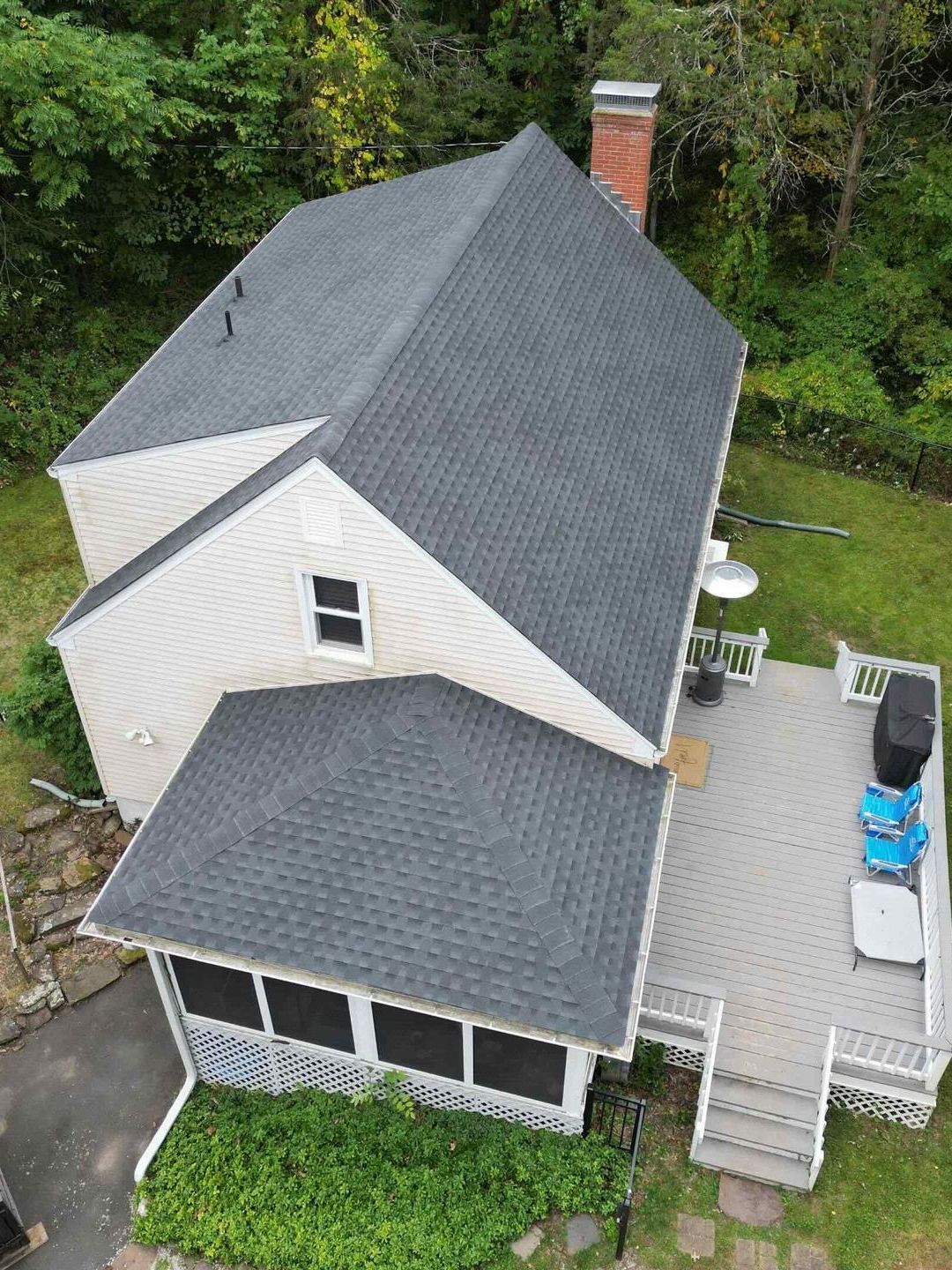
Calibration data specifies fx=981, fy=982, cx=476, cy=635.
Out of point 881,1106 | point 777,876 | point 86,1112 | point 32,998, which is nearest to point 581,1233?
point 881,1106

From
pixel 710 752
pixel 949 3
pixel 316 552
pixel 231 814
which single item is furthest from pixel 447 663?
pixel 949 3

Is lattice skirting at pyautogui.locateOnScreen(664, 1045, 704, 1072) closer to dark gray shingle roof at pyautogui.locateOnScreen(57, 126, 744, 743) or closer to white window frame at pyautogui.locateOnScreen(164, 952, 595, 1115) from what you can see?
white window frame at pyautogui.locateOnScreen(164, 952, 595, 1115)

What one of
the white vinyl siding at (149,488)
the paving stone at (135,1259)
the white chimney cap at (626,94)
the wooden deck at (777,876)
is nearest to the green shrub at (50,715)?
the white vinyl siding at (149,488)

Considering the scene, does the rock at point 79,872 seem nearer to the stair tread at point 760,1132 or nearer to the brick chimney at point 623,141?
the stair tread at point 760,1132

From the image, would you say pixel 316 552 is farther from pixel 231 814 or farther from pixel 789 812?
pixel 789 812

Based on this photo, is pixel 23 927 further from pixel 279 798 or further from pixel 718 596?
pixel 718 596

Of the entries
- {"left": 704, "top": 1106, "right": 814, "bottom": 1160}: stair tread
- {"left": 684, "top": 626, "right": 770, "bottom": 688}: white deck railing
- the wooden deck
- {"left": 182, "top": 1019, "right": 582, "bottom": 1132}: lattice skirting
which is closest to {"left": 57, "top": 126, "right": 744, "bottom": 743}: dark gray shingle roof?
{"left": 684, "top": 626, "right": 770, "bottom": 688}: white deck railing
